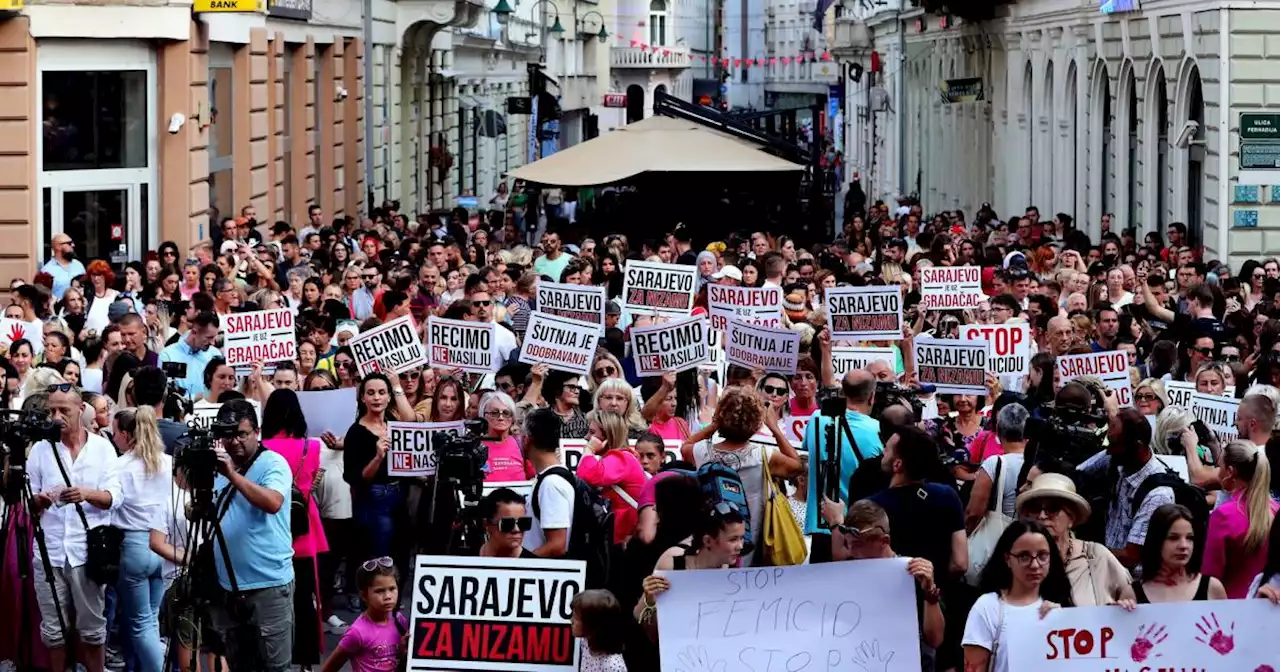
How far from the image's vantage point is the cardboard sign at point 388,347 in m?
14.1

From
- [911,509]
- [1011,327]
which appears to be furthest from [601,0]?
[911,509]

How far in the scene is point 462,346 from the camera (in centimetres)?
1469

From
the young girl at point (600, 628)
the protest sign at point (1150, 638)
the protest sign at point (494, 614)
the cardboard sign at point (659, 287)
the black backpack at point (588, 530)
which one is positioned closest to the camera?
the protest sign at point (1150, 638)

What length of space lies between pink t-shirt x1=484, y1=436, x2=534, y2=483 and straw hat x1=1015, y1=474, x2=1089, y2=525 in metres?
2.95

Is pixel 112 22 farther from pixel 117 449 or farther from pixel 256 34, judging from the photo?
pixel 117 449

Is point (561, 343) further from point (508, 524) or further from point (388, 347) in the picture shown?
point (508, 524)

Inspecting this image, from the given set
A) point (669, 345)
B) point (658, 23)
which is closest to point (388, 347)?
point (669, 345)

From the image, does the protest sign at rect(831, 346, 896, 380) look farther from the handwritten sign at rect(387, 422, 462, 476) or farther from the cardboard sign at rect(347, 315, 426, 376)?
the handwritten sign at rect(387, 422, 462, 476)

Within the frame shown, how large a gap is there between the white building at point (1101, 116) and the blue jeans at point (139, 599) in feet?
56.2

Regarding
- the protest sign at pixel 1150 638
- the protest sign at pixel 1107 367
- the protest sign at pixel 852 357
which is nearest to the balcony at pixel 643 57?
the protest sign at pixel 852 357

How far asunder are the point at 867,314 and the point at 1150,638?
24.8 ft

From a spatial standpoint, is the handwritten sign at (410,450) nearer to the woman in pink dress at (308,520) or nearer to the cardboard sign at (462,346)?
the woman in pink dress at (308,520)

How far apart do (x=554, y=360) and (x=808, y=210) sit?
21.5 m

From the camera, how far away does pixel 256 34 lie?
2925 cm
